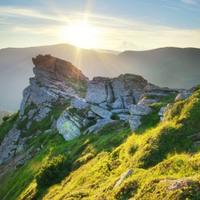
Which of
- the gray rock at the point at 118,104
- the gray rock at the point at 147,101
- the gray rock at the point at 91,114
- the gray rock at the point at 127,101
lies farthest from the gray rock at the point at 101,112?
the gray rock at the point at 147,101

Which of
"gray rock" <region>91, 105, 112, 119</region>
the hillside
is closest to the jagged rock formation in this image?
"gray rock" <region>91, 105, 112, 119</region>

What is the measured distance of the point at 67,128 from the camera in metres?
83.1

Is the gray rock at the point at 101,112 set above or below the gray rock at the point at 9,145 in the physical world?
above

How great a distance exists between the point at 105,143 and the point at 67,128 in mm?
27594

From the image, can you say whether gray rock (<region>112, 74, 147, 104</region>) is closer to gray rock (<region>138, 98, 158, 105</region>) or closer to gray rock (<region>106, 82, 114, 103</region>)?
gray rock (<region>106, 82, 114, 103</region>)

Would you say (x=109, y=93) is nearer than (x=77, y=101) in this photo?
No

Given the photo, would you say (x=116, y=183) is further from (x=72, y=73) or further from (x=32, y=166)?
(x=72, y=73)

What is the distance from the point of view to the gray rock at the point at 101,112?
8162 centimetres

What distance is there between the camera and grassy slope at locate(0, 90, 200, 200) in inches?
1033

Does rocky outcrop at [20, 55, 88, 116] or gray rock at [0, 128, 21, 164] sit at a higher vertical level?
rocky outcrop at [20, 55, 88, 116]

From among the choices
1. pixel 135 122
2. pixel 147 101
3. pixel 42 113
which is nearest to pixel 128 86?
pixel 147 101

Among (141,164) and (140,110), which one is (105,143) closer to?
(140,110)

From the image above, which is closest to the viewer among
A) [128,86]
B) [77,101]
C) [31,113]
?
[77,101]

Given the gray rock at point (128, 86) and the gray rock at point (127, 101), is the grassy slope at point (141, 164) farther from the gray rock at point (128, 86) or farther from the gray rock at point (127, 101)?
the gray rock at point (128, 86)
